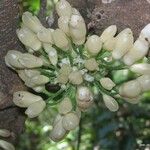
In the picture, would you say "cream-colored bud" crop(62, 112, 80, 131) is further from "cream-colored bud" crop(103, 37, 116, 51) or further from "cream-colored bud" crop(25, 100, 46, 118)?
"cream-colored bud" crop(103, 37, 116, 51)

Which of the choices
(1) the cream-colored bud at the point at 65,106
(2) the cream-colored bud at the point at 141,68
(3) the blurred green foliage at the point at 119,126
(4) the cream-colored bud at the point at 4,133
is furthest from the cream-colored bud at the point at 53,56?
(3) the blurred green foliage at the point at 119,126

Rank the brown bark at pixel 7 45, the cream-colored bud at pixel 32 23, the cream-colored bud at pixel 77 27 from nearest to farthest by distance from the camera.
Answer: the cream-colored bud at pixel 77 27, the cream-colored bud at pixel 32 23, the brown bark at pixel 7 45

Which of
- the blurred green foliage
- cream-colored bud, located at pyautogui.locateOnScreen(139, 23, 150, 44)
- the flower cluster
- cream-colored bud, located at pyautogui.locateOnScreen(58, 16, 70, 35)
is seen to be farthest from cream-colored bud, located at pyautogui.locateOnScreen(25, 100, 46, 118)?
the blurred green foliage

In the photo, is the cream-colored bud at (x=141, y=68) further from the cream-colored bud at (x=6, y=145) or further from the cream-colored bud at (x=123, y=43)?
the cream-colored bud at (x=6, y=145)

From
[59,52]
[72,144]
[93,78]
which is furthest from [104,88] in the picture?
[72,144]

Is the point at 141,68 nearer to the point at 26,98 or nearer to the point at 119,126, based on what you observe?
the point at 26,98

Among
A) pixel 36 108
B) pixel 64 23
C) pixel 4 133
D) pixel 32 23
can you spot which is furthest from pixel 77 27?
pixel 4 133

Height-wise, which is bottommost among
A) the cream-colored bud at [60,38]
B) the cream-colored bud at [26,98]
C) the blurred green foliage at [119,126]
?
the blurred green foliage at [119,126]

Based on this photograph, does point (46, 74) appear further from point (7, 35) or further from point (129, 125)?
point (129, 125)
